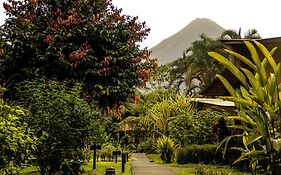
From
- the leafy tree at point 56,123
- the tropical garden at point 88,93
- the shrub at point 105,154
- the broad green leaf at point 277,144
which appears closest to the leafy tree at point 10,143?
the tropical garden at point 88,93

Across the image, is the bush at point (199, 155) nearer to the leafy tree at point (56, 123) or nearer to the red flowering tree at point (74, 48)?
the red flowering tree at point (74, 48)

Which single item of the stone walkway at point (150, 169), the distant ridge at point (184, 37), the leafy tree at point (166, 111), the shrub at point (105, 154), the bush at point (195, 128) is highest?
the distant ridge at point (184, 37)

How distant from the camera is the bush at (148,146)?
2821 centimetres

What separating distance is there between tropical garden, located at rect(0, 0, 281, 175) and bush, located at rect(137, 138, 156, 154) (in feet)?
22.6

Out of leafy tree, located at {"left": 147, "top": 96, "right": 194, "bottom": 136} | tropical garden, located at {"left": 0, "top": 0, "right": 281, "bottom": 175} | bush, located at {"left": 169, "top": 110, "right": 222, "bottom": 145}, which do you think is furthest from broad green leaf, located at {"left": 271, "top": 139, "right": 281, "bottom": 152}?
leafy tree, located at {"left": 147, "top": 96, "right": 194, "bottom": 136}

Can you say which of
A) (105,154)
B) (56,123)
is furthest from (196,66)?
(56,123)

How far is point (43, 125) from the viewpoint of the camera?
355 inches

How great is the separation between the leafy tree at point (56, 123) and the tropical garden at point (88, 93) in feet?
0.07

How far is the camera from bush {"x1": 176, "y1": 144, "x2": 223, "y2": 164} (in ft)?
54.9

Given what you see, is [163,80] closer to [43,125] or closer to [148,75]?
[148,75]

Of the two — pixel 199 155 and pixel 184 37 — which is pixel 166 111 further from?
pixel 184 37

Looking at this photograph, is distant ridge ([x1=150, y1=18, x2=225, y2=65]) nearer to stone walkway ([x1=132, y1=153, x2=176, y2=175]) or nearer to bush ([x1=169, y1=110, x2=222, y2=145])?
bush ([x1=169, y1=110, x2=222, y2=145])

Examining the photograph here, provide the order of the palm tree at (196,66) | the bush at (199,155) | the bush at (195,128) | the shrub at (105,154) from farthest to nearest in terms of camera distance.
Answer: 1. the palm tree at (196,66)
2. the shrub at (105,154)
3. the bush at (195,128)
4. the bush at (199,155)

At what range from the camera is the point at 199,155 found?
17422 mm
